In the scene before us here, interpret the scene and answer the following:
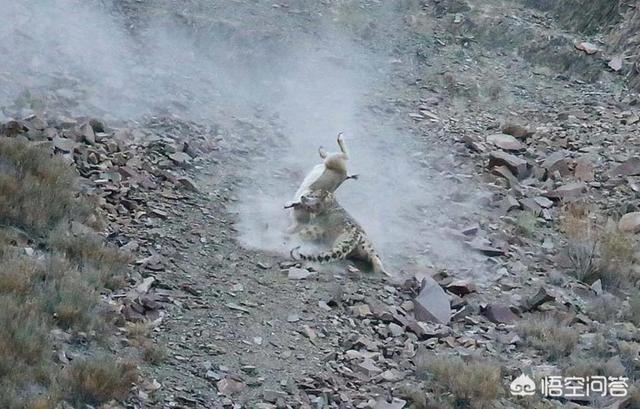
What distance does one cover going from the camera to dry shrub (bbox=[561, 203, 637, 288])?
8.42 metres

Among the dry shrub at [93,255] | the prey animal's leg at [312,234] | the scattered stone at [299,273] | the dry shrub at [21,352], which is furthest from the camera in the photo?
the prey animal's leg at [312,234]

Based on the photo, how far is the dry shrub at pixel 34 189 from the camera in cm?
697

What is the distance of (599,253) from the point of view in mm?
8664

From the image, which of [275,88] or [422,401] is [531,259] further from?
[275,88]

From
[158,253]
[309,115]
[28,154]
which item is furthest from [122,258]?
[309,115]

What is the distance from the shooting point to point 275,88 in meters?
12.0

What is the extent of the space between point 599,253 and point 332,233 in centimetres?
254

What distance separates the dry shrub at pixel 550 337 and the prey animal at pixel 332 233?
1272mm

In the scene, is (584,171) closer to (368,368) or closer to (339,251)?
(339,251)

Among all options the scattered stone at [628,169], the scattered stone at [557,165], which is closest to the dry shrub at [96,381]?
the scattered stone at [557,165]

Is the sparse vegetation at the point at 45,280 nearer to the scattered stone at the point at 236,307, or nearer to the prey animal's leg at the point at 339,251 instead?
the scattered stone at the point at 236,307

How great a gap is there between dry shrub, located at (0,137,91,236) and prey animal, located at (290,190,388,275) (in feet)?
5.89

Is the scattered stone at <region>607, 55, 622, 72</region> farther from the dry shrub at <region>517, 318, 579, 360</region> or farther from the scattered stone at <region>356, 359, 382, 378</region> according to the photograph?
the scattered stone at <region>356, 359, 382, 378</region>

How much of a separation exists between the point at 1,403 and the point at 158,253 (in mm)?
2405
